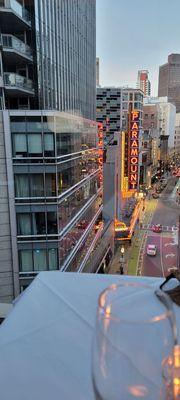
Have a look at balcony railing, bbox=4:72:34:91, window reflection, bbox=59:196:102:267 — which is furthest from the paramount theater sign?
balcony railing, bbox=4:72:34:91

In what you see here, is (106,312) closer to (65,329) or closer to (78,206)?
(65,329)

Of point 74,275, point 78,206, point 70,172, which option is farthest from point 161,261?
point 74,275

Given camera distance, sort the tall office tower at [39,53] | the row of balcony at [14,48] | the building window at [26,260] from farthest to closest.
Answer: the building window at [26,260] → the tall office tower at [39,53] → the row of balcony at [14,48]

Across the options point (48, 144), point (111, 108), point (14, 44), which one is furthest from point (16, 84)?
point (111, 108)

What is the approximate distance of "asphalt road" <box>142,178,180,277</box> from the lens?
832 inches

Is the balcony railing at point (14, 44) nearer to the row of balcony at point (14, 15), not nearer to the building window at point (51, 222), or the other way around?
the row of balcony at point (14, 15)

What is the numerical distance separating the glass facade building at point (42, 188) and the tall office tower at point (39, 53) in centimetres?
209

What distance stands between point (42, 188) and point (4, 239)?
2.61 meters

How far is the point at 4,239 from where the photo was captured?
12594 millimetres

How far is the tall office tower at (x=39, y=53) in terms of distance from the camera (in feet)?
41.0

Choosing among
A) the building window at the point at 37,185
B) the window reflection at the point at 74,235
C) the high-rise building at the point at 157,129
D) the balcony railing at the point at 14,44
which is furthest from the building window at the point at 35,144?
the high-rise building at the point at 157,129

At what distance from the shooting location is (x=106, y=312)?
2.87 ft

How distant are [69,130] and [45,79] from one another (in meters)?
3.15

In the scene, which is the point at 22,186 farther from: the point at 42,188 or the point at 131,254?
the point at 131,254
